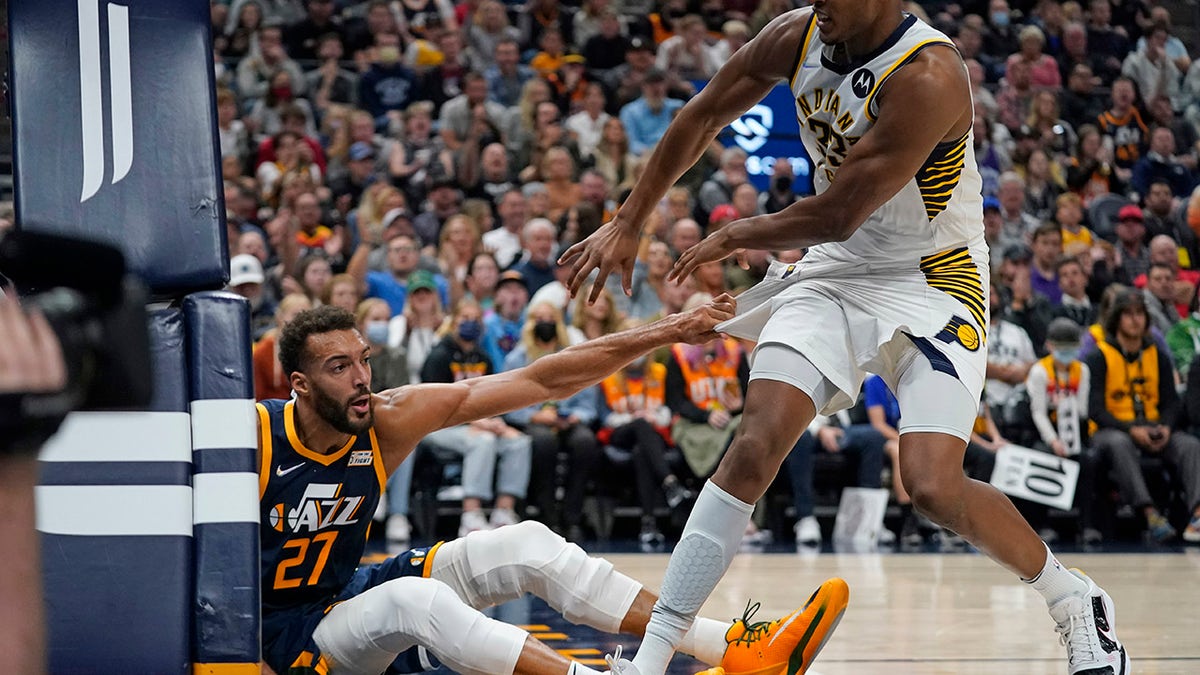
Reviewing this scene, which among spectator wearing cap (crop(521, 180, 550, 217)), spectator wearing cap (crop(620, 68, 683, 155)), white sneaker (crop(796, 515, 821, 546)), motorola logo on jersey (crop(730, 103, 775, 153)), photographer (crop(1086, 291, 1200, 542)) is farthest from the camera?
motorola logo on jersey (crop(730, 103, 775, 153))

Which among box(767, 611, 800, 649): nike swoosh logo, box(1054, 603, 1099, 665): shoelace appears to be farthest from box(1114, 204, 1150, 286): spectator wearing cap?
box(767, 611, 800, 649): nike swoosh logo

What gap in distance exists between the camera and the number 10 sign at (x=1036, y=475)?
387 inches

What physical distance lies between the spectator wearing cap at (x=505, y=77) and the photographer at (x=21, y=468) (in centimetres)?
1116

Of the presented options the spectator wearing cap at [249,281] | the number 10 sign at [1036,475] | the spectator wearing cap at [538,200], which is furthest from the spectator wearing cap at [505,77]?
the number 10 sign at [1036,475]

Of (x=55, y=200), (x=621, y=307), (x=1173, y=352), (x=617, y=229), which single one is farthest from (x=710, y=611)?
(x=1173, y=352)

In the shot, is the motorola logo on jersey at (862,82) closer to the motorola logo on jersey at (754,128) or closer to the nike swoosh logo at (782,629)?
the nike swoosh logo at (782,629)

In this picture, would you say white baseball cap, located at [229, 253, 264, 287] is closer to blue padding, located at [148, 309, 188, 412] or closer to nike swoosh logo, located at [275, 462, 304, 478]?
nike swoosh logo, located at [275, 462, 304, 478]

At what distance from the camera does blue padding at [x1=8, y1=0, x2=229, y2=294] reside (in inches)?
149

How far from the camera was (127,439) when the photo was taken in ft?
12.1

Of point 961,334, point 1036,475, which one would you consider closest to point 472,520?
point 1036,475

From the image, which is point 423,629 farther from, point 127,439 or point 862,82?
point 862,82

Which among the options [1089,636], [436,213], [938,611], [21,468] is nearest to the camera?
[21,468]

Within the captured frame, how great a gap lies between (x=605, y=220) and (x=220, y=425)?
24.3ft

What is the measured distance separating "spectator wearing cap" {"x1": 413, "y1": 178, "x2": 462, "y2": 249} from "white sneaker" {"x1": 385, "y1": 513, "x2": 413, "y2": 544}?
2661 mm
